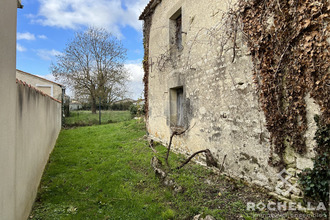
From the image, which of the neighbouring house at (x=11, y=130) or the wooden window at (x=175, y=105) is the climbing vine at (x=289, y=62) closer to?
the wooden window at (x=175, y=105)

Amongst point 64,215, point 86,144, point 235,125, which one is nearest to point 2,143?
point 64,215

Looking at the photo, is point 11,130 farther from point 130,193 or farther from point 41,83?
point 41,83

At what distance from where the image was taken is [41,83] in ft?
46.4

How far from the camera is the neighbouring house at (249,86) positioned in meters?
2.61

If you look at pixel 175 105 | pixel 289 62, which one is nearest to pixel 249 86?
pixel 289 62

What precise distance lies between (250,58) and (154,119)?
16.1 ft

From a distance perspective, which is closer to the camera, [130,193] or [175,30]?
[130,193]

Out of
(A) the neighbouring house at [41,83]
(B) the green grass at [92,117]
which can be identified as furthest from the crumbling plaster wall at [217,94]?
(A) the neighbouring house at [41,83]

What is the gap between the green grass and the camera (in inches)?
497

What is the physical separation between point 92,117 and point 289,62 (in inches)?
505

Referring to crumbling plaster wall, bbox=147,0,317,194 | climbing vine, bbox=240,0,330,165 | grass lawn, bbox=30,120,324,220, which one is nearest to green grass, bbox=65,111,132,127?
grass lawn, bbox=30,120,324,220

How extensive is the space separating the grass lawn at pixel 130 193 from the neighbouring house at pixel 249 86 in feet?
1.78

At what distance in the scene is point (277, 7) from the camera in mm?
2904

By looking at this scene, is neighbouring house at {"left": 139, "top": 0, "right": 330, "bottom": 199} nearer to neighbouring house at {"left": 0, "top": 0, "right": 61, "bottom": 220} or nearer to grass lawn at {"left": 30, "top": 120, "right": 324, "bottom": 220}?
grass lawn at {"left": 30, "top": 120, "right": 324, "bottom": 220}
